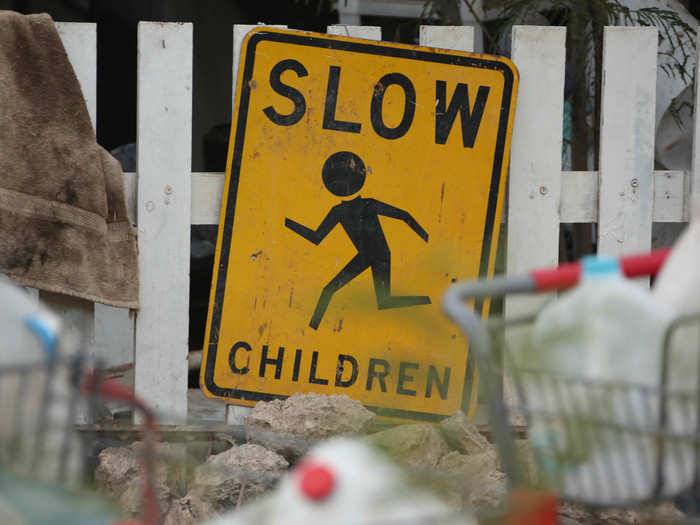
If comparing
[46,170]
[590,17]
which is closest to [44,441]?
[46,170]

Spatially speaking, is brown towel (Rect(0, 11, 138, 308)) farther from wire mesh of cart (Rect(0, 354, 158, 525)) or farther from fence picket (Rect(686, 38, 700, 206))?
fence picket (Rect(686, 38, 700, 206))

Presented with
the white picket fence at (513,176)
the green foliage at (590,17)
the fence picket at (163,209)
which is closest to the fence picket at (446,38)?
the white picket fence at (513,176)

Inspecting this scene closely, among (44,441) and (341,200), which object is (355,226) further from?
(44,441)

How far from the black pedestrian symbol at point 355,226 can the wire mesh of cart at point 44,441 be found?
175 cm

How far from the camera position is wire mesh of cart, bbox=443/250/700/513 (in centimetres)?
115

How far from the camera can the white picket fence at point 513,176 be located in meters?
2.78

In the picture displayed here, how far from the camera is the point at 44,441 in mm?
1051

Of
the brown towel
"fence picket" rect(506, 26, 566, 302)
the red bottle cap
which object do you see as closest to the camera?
the red bottle cap

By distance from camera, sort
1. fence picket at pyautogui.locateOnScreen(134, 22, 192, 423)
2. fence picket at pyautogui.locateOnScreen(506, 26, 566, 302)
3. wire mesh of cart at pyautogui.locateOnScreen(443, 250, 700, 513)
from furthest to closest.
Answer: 1. fence picket at pyautogui.locateOnScreen(506, 26, 566, 302)
2. fence picket at pyautogui.locateOnScreen(134, 22, 192, 423)
3. wire mesh of cart at pyautogui.locateOnScreen(443, 250, 700, 513)

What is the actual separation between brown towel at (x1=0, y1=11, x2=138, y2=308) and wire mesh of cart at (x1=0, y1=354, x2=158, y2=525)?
64.9 inches

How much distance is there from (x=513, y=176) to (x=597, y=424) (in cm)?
182

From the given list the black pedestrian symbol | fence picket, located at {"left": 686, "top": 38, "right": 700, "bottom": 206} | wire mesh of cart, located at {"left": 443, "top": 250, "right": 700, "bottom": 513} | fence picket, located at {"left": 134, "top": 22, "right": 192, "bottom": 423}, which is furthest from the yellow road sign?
wire mesh of cart, located at {"left": 443, "top": 250, "right": 700, "bottom": 513}

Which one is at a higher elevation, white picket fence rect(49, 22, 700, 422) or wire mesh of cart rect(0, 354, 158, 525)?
white picket fence rect(49, 22, 700, 422)

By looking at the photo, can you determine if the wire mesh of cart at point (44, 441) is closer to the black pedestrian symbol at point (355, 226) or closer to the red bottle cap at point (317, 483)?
the red bottle cap at point (317, 483)
